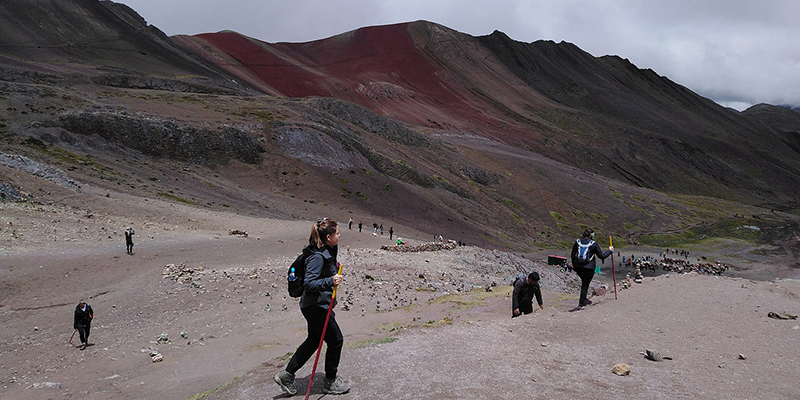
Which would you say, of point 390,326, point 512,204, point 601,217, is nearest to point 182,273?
point 390,326

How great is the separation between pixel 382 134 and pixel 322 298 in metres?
71.8

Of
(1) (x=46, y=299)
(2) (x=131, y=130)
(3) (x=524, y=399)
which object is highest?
(2) (x=131, y=130)

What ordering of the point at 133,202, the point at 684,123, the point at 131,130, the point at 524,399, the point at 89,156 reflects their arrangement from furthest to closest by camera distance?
the point at 684,123, the point at 131,130, the point at 89,156, the point at 133,202, the point at 524,399

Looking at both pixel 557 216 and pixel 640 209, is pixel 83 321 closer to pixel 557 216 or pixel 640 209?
pixel 557 216

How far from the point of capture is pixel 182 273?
1970 centimetres

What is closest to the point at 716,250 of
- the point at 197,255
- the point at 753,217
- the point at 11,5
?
the point at 753,217

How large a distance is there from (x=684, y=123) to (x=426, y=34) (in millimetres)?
86699

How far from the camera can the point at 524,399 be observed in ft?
21.1

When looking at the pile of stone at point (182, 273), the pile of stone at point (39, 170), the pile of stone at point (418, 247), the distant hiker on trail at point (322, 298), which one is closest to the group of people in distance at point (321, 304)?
the distant hiker on trail at point (322, 298)

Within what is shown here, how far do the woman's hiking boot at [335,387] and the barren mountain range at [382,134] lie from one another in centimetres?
2887

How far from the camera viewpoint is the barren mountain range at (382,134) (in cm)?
4959

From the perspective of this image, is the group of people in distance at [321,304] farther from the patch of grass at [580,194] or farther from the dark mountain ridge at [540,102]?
the dark mountain ridge at [540,102]

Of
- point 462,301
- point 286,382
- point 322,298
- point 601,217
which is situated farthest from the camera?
point 601,217

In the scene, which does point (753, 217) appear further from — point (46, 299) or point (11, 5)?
point (11, 5)
